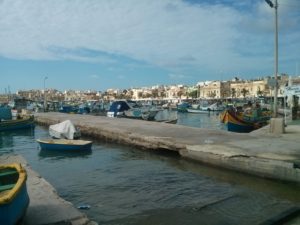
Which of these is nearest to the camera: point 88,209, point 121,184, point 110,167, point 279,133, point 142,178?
point 88,209

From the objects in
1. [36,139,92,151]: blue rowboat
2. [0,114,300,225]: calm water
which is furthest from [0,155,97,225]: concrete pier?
[36,139,92,151]: blue rowboat

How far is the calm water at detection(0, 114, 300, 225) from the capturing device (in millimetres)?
9648

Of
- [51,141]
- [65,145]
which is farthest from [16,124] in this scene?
[65,145]

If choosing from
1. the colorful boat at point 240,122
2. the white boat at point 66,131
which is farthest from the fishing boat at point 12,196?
the colorful boat at point 240,122

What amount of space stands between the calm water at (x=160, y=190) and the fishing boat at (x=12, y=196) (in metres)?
2.64

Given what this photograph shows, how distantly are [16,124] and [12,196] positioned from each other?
33895 mm

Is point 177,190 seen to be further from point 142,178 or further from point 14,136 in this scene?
point 14,136

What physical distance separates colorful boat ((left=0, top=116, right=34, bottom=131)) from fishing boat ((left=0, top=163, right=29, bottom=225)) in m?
31.0

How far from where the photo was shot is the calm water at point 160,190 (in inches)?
380

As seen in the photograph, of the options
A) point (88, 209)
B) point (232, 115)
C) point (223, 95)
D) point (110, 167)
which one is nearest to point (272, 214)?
point (88, 209)

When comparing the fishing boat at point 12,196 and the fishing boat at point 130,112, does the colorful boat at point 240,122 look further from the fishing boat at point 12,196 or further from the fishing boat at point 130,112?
the fishing boat at point 12,196

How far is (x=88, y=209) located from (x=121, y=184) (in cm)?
307

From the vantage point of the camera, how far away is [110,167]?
57.3 ft

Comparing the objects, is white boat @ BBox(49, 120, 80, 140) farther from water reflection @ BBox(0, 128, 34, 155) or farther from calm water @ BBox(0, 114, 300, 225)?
calm water @ BBox(0, 114, 300, 225)
